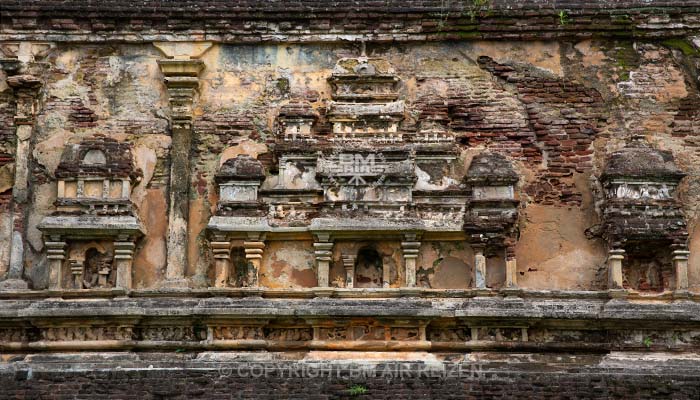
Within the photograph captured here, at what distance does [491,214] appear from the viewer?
37.0 feet

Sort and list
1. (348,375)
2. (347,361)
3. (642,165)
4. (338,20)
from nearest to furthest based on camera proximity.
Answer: (348,375) → (347,361) → (642,165) → (338,20)

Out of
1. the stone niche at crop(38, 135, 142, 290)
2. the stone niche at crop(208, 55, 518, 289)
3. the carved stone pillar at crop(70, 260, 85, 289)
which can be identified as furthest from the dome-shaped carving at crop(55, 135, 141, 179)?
the stone niche at crop(208, 55, 518, 289)

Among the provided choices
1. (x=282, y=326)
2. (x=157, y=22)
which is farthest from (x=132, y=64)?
(x=282, y=326)

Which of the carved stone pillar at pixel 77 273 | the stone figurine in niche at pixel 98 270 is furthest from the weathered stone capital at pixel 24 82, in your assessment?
the carved stone pillar at pixel 77 273

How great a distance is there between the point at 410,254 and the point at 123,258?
324cm

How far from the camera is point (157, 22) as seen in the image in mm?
11844

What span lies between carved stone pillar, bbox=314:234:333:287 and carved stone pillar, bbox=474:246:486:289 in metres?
1.63

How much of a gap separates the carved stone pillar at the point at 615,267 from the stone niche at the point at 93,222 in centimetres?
530

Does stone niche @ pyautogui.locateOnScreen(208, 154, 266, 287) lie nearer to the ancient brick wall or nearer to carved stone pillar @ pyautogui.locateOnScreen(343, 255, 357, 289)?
the ancient brick wall

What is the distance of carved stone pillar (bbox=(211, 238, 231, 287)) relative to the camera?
11281 millimetres

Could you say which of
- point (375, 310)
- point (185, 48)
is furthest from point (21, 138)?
point (375, 310)

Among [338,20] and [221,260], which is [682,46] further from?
[221,260]

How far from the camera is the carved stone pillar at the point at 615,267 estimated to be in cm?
1112

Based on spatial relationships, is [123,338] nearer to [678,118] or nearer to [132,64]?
[132,64]
